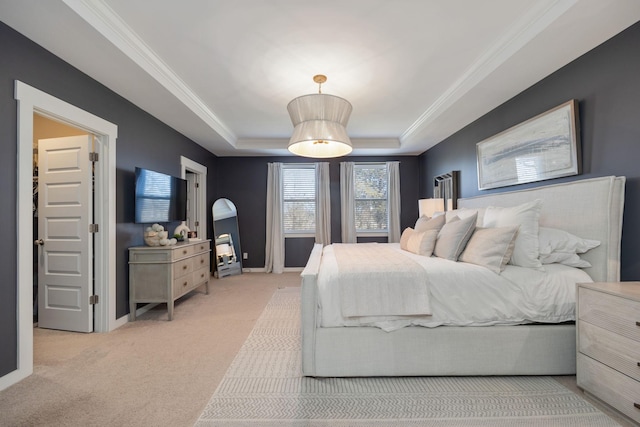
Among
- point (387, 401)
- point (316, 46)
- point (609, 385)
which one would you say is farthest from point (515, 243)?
point (316, 46)

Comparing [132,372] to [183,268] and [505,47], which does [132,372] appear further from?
[505,47]

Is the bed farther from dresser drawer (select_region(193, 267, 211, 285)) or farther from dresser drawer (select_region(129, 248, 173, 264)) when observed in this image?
dresser drawer (select_region(193, 267, 211, 285))

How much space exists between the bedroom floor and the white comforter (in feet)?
1.62

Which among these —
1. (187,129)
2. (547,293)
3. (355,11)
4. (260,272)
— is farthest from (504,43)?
(260,272)

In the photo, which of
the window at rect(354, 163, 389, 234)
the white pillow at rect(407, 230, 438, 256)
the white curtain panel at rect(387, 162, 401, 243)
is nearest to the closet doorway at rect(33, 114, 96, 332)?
the white pillow at rect(407, 230, 438, 256)

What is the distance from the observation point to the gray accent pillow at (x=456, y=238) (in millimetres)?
2475

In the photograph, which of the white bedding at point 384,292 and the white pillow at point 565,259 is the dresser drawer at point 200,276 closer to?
the white bedding at point 384,292

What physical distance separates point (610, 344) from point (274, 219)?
5.08m

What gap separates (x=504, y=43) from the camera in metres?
2.40

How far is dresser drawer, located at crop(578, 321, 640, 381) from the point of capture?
1.49 metres

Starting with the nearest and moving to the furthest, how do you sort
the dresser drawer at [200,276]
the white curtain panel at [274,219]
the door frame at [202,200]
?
the dresser drawer at [200,276] < the door frame at [202,200] < the white curtain panel at [274,219]

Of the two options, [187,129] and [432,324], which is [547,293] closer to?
[432,324]

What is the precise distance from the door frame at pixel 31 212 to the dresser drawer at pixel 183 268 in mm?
564

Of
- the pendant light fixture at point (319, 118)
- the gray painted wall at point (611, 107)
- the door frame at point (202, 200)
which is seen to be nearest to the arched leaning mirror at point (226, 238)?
the door frame at point (202, 200)
